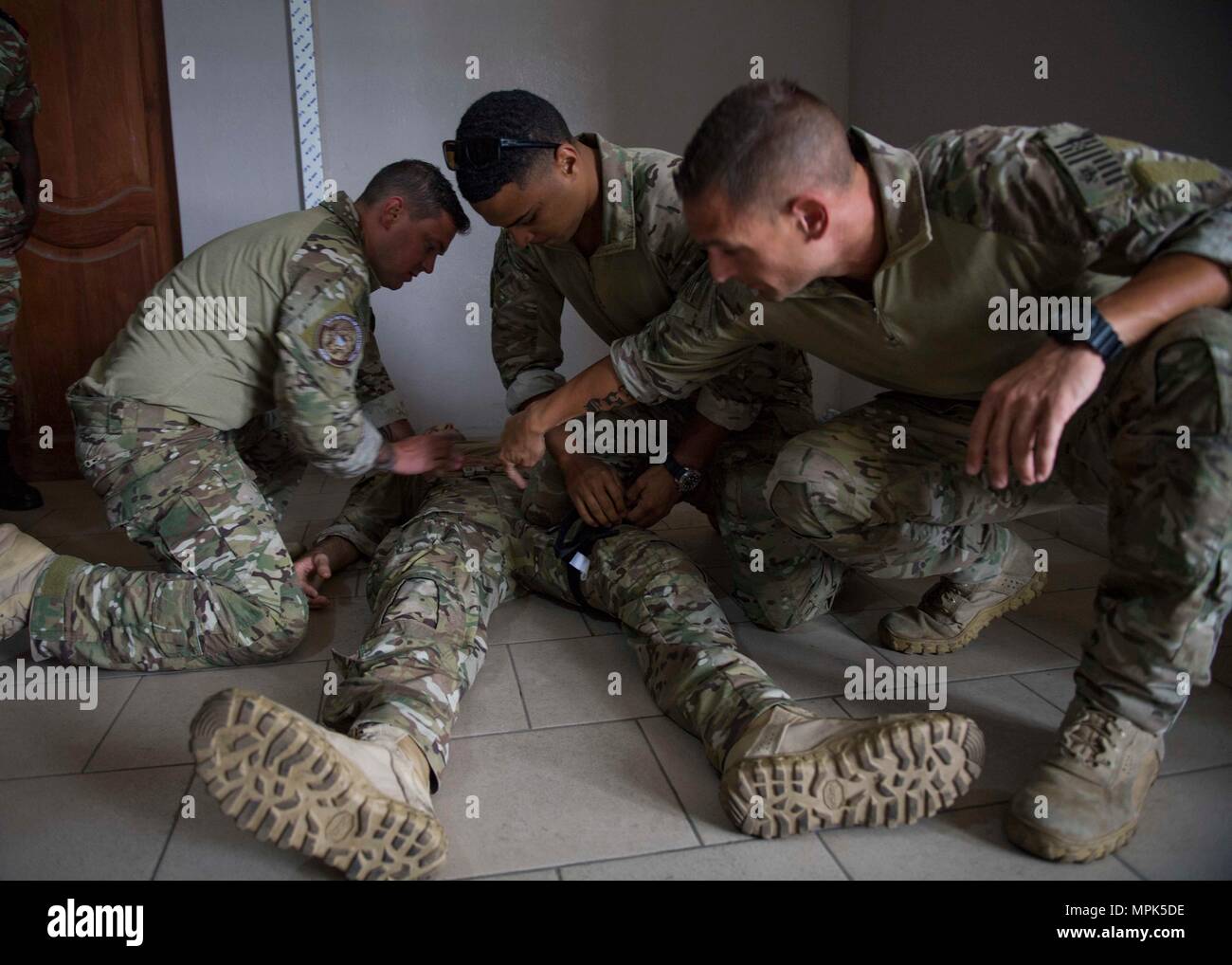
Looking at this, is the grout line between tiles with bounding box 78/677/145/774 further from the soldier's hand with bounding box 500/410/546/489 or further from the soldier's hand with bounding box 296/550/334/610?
the soldier's hand with bounding box 500/410/546/489

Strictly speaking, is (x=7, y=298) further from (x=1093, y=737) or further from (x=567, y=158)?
(x=1093, y=737)

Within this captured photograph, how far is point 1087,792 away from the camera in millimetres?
1229

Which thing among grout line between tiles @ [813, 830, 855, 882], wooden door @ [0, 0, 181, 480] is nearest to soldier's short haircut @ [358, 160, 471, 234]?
grout line between tiles @ [813, 830, 855, 882]

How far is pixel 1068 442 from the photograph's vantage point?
4.81 feet

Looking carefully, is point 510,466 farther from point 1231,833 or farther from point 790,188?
point 1231,833

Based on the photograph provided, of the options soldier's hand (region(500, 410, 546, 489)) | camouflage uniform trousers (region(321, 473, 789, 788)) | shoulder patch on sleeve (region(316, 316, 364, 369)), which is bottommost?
camouflage uniform trousers (region(321, 473, 789, 788))

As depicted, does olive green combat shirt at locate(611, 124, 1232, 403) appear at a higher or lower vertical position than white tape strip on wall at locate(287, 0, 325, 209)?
lower

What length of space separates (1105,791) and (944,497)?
52 cm

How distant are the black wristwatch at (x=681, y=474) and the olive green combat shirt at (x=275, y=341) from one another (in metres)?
0.62

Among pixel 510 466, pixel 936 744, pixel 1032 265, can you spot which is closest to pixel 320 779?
pixel 936 744

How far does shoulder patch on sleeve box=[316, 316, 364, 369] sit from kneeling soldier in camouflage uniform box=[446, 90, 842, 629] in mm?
344

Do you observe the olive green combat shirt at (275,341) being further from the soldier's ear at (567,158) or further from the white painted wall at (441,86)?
the white painted wall at (441,86)

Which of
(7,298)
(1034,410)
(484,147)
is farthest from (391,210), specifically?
(7,298)

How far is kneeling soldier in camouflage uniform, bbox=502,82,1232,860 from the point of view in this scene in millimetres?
1164
